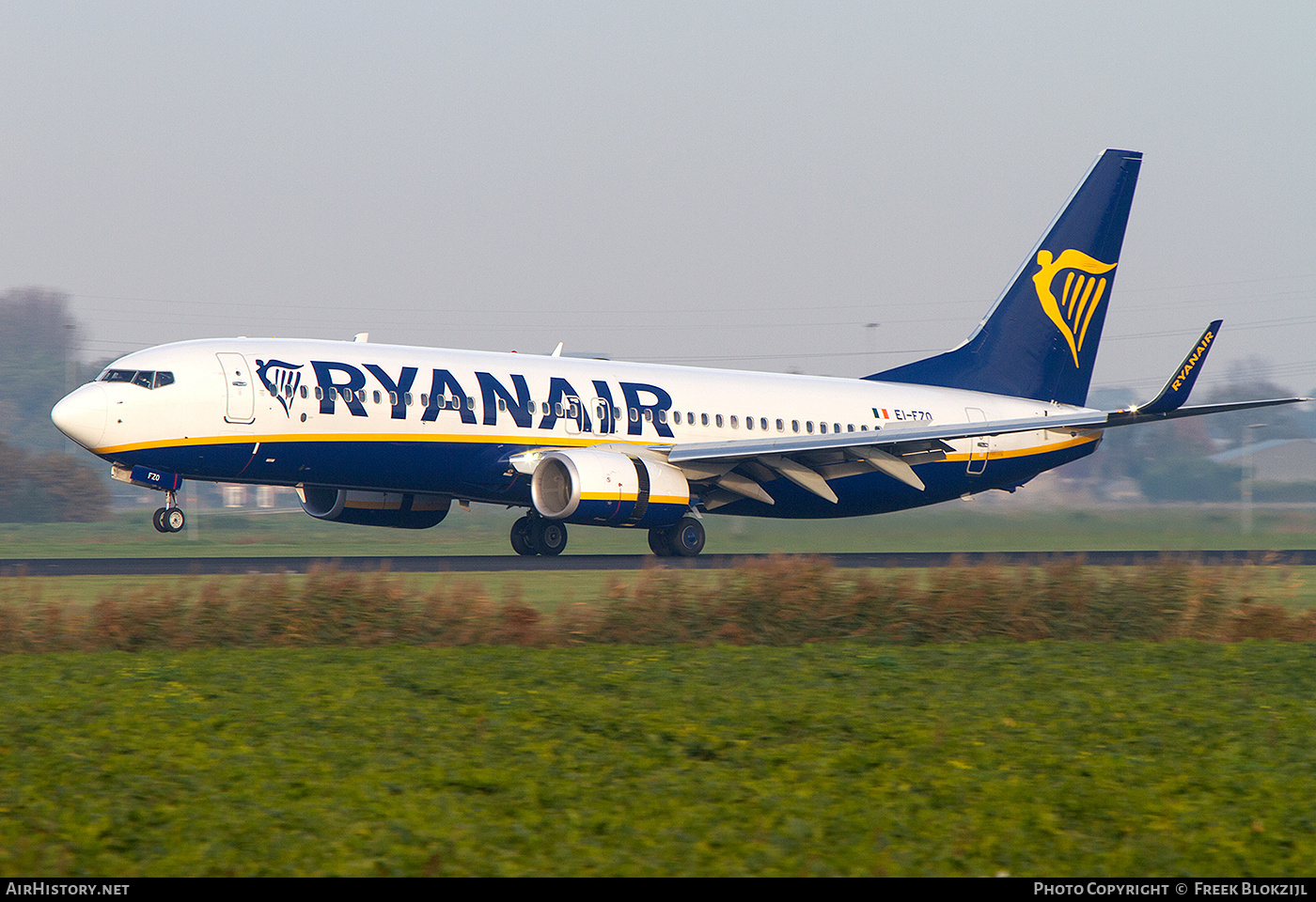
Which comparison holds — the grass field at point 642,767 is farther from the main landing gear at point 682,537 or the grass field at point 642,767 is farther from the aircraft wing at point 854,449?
the main landing gear at point 682,537

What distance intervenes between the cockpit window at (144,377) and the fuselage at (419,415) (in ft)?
0.08

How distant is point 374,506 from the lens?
25422 millimetres

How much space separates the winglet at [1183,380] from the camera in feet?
76.2

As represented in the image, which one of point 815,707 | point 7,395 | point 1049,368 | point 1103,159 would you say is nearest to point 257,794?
point 815,707

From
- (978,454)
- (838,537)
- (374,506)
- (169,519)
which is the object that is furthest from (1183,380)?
(169,519)

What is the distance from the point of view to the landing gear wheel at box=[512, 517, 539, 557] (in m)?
26.1

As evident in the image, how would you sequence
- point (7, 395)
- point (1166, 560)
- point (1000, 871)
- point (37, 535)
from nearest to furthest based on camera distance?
point (1000, 871) < point (1166, 560) < point (37, 535) < point (7, 395)

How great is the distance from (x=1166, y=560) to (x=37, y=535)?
104 feet

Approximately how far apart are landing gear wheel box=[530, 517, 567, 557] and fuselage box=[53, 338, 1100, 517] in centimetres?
174

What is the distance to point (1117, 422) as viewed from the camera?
26.0 meters

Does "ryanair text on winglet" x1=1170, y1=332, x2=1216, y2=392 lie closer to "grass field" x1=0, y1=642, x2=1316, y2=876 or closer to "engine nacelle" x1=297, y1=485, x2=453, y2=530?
"grass field" x1=0, y1=642, x2=1316, y2=876

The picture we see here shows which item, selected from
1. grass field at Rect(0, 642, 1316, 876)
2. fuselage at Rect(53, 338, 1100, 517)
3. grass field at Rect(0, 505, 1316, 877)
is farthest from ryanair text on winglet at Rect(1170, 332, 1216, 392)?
grass field at Rect(0, 642, 1316, 876)

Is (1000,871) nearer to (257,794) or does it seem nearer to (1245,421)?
(257,794)

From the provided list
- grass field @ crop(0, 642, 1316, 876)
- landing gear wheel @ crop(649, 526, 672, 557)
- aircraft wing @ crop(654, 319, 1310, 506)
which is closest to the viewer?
grass field @ crop(0, 642, 1316, 876)
